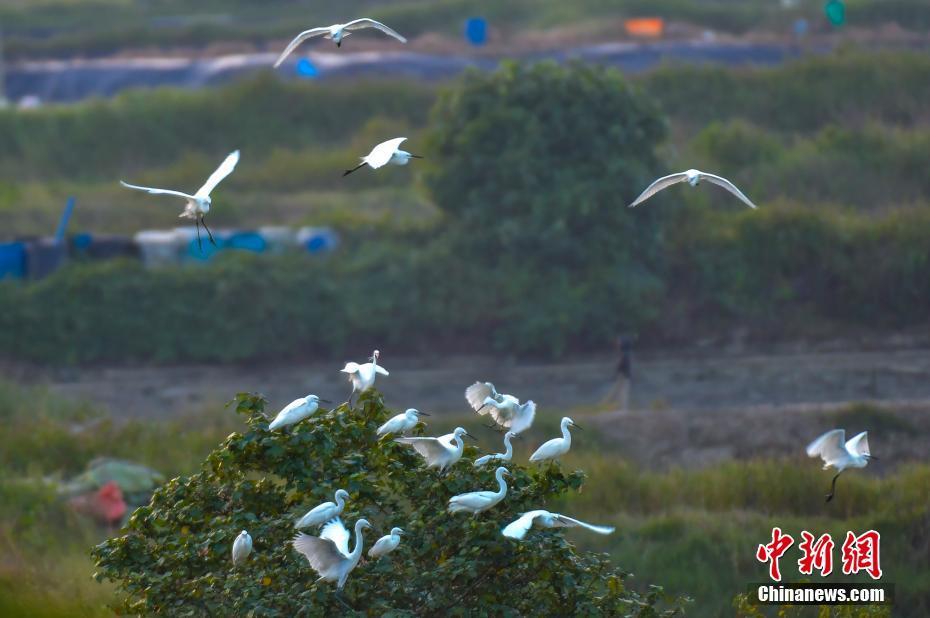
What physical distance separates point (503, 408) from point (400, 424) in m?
0.57

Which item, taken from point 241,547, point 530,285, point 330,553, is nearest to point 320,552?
point 330,553

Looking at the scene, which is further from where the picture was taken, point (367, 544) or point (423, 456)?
point (423, 456)

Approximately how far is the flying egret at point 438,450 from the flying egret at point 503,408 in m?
0.33

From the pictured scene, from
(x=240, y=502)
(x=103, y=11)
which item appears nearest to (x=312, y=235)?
(x=240, y=502)

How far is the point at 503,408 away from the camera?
7.09 metres

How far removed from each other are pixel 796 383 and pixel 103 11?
3714cm

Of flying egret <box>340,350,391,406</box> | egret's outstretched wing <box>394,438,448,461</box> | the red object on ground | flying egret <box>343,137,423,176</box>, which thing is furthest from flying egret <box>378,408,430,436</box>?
the red object on ground

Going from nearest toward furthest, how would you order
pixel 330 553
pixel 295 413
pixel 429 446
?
pixel 330 553, pixel 429 446, pixel 295 413

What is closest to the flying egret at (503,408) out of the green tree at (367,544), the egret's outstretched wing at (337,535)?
the green tree at (367,544)

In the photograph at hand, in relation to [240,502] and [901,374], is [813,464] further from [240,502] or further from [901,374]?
[240,502]

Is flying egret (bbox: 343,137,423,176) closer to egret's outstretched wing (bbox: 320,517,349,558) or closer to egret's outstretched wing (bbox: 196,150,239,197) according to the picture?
egret's outstretched wing (bbox: 196,150,239,197)

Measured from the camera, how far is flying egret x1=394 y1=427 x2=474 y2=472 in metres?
6.62

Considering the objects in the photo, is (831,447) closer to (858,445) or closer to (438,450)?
(858,445)

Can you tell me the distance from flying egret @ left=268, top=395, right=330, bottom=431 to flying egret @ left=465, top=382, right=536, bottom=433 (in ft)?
2.75
